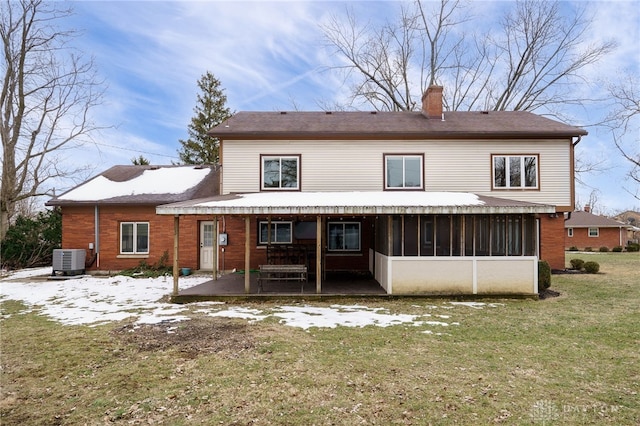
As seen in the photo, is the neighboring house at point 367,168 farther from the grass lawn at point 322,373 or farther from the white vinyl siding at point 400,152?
the grass lawn at point 322,373

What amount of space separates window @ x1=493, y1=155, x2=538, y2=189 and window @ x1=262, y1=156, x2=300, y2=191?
7.48 metres

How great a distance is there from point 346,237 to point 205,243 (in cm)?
567

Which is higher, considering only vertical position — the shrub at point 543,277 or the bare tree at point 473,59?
the bare tree at point 473,59

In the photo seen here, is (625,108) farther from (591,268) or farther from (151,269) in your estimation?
(151,269)

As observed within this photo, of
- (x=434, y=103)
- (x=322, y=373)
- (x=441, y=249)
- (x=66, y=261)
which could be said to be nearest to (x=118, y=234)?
(x=66, y=261)

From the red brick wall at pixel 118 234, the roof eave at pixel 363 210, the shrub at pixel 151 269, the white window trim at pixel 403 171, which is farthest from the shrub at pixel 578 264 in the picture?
the shrub at pixel 151 269

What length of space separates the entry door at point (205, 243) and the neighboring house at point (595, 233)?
34.6 metres

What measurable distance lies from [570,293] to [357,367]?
9.12m

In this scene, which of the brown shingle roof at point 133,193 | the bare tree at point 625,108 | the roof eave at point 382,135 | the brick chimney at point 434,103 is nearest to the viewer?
the roof eave at point 382,135

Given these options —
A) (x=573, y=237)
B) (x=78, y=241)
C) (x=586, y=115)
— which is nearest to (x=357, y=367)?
(x=78, y=241)

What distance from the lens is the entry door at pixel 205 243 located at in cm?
1590

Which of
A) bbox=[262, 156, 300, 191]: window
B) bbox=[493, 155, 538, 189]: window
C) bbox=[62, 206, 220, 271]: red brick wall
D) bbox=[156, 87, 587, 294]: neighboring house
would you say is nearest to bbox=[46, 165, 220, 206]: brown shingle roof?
bbox=[62, 206, 220, 271]: red brick wall

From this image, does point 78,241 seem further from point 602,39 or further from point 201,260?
point 602,39

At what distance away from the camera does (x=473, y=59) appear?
2883 centimetres
